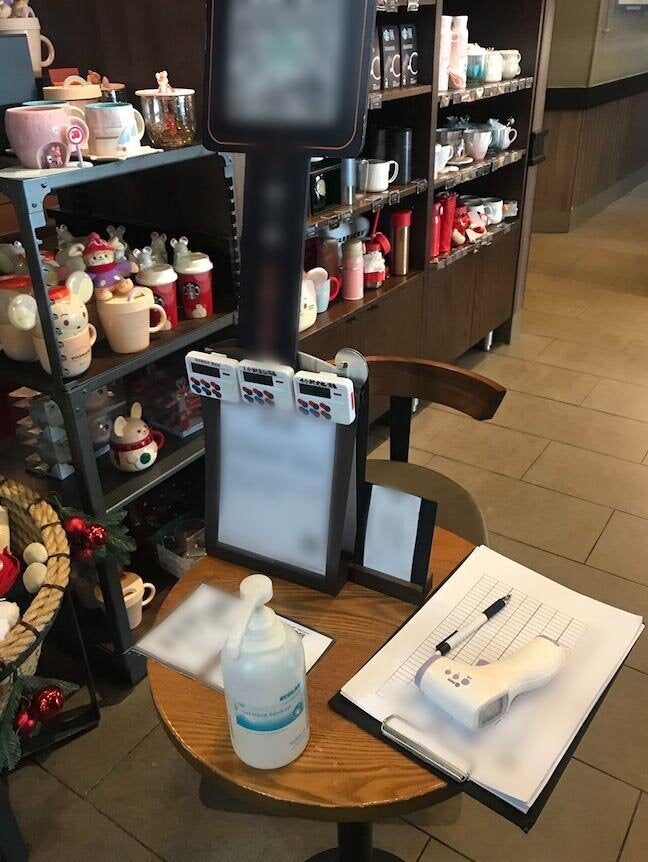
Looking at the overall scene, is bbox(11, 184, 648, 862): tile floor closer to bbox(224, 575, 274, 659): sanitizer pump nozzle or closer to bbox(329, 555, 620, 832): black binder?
bbox(329, 555, 620, 832): black binder

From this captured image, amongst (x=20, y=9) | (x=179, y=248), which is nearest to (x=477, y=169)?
(x=179, y=248)

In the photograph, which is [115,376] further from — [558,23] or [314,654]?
[558,23]

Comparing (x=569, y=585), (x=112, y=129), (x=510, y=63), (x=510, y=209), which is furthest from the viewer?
(x=510, y=209)

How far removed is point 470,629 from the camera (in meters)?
1.00

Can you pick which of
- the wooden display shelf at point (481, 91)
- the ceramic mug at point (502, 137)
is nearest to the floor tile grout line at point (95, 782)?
the wooden display shelf at point (481, 91)

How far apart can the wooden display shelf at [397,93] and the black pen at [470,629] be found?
5.20 feet

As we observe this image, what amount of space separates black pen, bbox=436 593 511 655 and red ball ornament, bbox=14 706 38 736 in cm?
74

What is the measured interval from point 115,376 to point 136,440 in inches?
9.3

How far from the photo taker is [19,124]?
130cm

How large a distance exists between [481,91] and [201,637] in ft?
7.95

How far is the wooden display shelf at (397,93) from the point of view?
2.15m

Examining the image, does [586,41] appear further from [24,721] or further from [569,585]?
[24,721]

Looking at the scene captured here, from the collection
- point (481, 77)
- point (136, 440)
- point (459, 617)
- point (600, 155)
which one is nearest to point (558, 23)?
point (600, 155)

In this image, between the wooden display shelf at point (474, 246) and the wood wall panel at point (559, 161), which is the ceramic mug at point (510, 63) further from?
the wood wall panel at point (559, 161)
